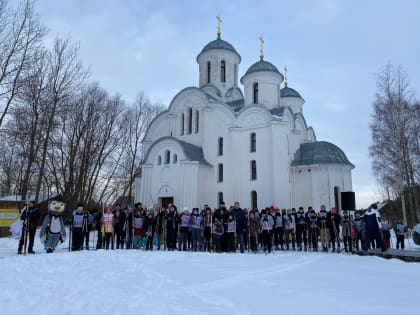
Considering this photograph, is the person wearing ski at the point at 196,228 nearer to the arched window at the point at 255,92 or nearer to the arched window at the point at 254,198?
the arched window at the point at 254,198

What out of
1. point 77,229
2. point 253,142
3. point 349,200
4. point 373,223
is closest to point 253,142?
point 253,142

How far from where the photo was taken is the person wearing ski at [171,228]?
1310 centimetres

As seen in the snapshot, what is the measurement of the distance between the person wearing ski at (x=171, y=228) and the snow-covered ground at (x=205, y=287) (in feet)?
12.5

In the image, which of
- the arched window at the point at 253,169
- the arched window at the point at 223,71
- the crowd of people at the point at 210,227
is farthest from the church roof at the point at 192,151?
the crowd of people at the point at 210,227

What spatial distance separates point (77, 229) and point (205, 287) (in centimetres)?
805

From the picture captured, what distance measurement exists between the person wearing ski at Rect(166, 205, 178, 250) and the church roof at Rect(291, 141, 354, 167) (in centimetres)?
1260

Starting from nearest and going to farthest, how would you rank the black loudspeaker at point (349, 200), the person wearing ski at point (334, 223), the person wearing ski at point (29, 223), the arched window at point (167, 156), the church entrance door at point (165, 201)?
the person wearing ski at point (29, 223) < the person wearing ski at point (334, 223) < the black loudspeaker at point (349, 200) < the church entrance door at point (165, 201) < the arched window at point (167, 156)

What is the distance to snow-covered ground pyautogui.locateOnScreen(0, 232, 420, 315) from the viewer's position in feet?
15.1

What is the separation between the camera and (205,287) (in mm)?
5930

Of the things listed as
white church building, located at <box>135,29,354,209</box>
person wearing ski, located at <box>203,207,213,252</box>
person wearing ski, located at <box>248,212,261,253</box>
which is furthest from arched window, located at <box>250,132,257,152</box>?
person wearing ski, located at <box>203,207,213,252</box>

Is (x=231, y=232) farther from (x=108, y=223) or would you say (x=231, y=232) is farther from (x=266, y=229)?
(x=108, y=223)

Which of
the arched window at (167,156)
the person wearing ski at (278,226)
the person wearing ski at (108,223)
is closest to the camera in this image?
the person wearing ski at (108,223)

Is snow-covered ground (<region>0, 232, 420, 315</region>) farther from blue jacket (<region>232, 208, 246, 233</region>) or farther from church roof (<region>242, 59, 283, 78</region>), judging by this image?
church roof (<region>242, 59, 283, 78</region>)

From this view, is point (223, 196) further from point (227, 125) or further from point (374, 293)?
point (374, 293)
